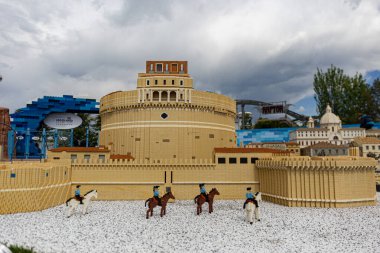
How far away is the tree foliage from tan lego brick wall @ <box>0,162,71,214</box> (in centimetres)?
8958

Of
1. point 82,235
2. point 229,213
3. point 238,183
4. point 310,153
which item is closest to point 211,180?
point 238,183

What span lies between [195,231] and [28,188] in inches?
650

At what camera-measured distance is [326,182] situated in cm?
2709

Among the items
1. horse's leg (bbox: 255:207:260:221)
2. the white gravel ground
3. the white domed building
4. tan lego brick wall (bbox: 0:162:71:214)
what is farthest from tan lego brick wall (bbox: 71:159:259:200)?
the white domed building

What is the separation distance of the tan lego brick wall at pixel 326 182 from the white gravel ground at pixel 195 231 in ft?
4.33

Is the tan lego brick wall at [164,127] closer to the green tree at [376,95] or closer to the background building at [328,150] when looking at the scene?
the background building at [328,150]

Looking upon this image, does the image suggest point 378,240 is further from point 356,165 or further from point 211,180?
point 211,180

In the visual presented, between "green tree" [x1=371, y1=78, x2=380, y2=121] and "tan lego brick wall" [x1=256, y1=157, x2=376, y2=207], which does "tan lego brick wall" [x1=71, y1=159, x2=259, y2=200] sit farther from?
"green tree" [x1=371, y1=78, x2=380, y2=121]

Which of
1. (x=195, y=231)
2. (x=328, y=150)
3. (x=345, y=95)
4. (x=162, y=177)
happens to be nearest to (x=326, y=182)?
(x=195, y=231)

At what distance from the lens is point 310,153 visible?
61781 mm

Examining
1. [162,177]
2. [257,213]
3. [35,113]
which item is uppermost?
[35,113]

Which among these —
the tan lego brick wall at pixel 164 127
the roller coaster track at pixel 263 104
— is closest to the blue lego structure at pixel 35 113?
the tan lego brick wall at pixel 164 127

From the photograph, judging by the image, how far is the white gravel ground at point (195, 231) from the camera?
53.2 ft

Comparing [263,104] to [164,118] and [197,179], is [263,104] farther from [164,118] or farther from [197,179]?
[197,179]
